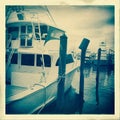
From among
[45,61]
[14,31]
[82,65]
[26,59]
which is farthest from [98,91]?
[14,31]

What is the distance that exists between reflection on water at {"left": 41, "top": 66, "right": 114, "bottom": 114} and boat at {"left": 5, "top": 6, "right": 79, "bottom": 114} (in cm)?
6

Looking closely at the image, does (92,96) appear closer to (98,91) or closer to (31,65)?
(98,91)

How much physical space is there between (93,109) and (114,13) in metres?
0.63

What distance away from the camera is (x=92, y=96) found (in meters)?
1.26

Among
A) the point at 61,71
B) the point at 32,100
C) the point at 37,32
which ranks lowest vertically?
the point at 32,100

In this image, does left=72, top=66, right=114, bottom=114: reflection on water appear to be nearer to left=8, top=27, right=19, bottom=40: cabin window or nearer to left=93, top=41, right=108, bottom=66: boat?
left=93, top=41, right=108, bottom=66: boat

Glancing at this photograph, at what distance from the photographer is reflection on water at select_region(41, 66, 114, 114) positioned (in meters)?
1.24

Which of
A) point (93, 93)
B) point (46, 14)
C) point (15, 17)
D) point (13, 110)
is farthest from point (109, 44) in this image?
point (13, 110)

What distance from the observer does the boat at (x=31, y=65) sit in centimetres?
124

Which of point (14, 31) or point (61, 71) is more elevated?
point (14, 31)

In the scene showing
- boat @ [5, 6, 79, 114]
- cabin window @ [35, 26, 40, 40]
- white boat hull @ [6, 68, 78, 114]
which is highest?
cabin window @ [35, 26, 40, 40]

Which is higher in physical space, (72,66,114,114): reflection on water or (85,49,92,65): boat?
(85,49,92,65): boat

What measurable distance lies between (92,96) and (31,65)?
1.44ft

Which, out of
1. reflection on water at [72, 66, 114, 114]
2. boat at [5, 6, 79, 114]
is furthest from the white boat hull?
reflection on water at [72, 66, 114, 114]
